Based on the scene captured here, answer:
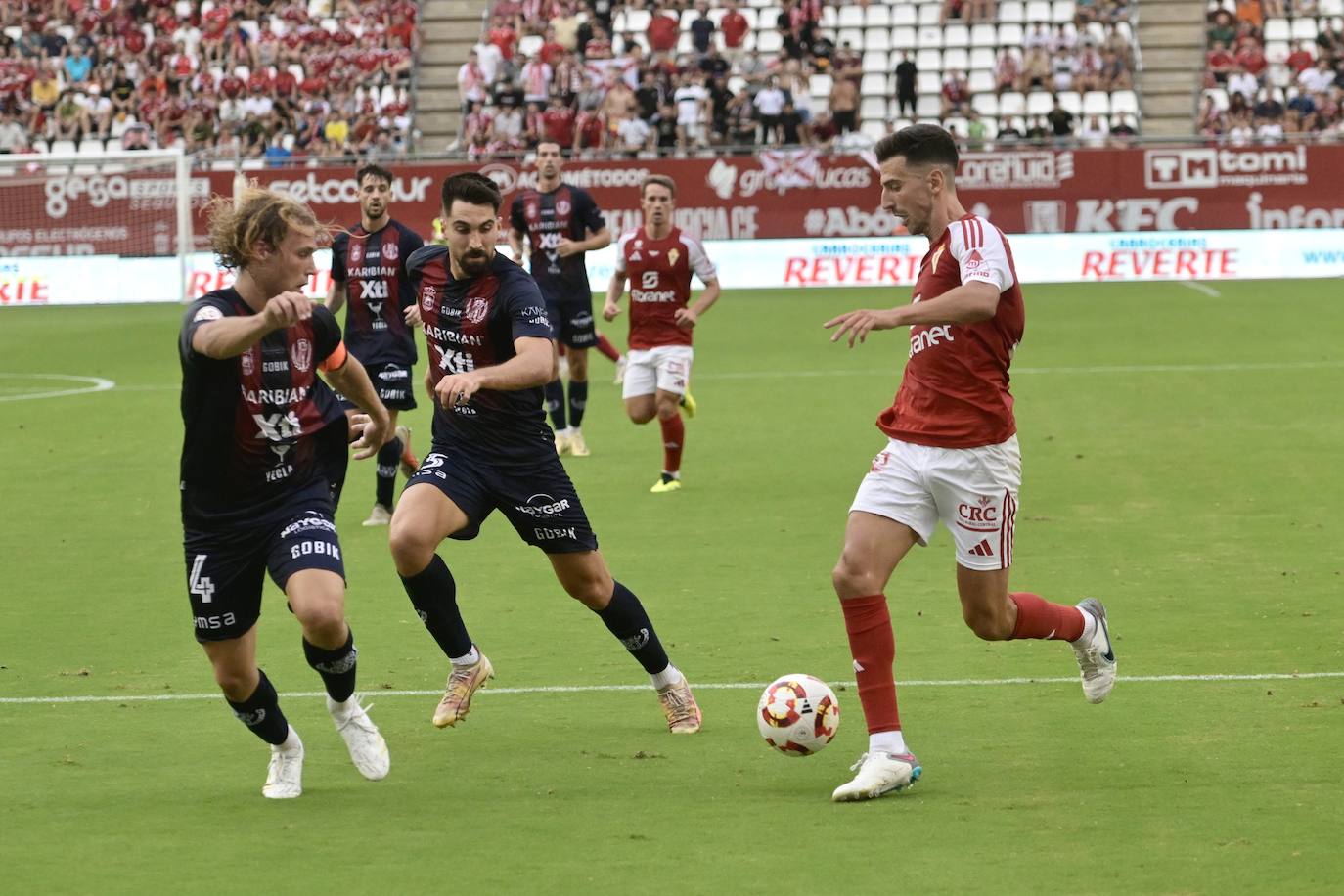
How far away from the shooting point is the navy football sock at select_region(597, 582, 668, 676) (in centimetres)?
718

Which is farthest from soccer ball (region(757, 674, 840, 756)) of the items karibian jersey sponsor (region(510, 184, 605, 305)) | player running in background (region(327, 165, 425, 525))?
karibian jersey sponsor (region(510, 184, 605, 305))

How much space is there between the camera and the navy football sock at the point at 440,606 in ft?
23.5

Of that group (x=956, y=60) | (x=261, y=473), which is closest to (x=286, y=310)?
(x=261, y=473)

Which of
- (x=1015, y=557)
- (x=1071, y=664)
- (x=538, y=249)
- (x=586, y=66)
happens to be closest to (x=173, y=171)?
(x=586, y=66)

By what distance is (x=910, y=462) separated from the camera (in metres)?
6.42

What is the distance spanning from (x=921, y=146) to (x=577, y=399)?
344 inches

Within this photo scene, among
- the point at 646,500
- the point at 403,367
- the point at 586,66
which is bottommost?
the point at 646,500

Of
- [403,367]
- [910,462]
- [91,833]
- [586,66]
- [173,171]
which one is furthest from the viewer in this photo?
[586,66]

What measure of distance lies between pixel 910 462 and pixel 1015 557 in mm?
4245

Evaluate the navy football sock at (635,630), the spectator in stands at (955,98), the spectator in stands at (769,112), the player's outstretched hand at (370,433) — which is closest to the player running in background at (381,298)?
the navy football sock at (635,630)

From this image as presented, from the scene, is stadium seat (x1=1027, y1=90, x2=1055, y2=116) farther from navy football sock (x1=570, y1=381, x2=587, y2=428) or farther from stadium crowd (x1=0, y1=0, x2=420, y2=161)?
navy football sock (x1=570, y1=381, x2=587, y2=428)

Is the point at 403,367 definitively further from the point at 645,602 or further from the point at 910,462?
the point at 910,462

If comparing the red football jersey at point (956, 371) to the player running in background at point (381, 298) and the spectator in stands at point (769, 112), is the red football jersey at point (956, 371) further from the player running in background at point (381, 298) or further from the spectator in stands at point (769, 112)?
the spectator in stands at point (769, 112)

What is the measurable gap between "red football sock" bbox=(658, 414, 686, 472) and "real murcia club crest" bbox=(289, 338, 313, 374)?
6.93 m
